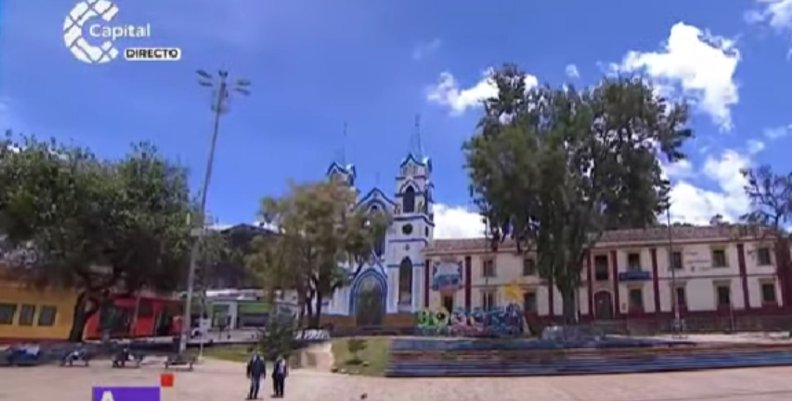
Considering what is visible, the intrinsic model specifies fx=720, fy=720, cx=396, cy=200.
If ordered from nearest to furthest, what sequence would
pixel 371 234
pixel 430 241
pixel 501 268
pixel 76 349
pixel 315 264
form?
pixel 76 349
pixel 315 264
pixel 371 234
pixel 501 268
pixel 430 241

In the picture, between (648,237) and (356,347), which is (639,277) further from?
(356,347)

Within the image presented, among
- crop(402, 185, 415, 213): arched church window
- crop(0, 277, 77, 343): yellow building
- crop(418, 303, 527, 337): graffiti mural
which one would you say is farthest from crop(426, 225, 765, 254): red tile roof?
crop(0, 277, 77, 343): yellow building

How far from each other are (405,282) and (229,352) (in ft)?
78.6

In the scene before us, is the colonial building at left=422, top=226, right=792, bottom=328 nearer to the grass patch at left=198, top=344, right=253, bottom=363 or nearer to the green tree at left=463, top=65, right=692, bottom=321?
the green tree at left=463, top=65, right=692, bottom=321

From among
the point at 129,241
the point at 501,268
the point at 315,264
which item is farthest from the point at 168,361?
the point at 501,268

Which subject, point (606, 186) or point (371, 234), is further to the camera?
point (371, 234)

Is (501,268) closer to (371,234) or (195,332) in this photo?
(371,234)

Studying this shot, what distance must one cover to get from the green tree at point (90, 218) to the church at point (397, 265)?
2275 centimetres

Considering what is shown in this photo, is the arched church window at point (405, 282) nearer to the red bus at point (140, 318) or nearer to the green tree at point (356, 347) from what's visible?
the red bus at point (140, 318)

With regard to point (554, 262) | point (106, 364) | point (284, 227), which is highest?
point (284, 227)

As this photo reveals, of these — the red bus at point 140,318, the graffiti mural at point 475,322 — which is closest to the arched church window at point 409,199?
the graffiti mural at point 475,322

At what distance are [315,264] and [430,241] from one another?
16.8 metres

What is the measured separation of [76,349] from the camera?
3152 centimetres

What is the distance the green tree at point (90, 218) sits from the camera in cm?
3391
